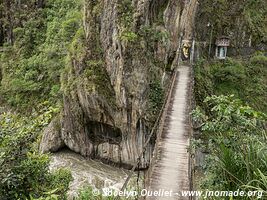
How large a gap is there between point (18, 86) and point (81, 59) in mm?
7823

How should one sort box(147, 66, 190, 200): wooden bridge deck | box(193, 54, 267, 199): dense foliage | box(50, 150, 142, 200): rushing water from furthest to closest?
box(50, 150, 142, 200): rushing water, box(147, 66, 190, 200): wooden bridge deck, box(193, 54, 267, 199): dense foliage

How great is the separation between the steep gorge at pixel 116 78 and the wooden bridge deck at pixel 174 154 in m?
2.42

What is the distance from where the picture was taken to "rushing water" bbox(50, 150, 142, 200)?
39.2ft

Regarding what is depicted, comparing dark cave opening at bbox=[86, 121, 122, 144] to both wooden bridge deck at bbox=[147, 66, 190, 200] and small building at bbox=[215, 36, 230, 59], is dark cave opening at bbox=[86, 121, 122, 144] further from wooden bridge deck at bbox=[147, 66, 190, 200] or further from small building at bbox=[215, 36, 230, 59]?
small building at bbox=[215, 36, 230, 59]

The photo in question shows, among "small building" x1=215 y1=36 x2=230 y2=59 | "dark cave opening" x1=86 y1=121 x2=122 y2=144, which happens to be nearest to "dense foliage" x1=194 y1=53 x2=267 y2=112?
"small building" x1=215 y1=36 x2=230 y2=59

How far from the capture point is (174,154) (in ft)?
22.2

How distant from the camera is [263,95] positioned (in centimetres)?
1656

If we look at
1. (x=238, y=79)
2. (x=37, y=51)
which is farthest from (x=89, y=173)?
(x=37, y=51)

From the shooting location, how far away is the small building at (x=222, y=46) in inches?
674

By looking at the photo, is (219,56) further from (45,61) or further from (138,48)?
(45,61)

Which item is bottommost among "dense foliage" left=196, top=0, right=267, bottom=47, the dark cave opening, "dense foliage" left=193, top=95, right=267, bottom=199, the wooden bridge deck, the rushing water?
the rushing water

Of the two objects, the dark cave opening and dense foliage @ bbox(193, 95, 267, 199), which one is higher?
dense foliage @ bbox(193, 95, 267, 199)

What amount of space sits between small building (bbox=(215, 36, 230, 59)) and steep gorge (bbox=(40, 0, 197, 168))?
14.5 feet

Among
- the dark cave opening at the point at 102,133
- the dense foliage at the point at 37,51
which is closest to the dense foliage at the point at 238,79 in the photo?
the dark cave opening at the point at 102,133
